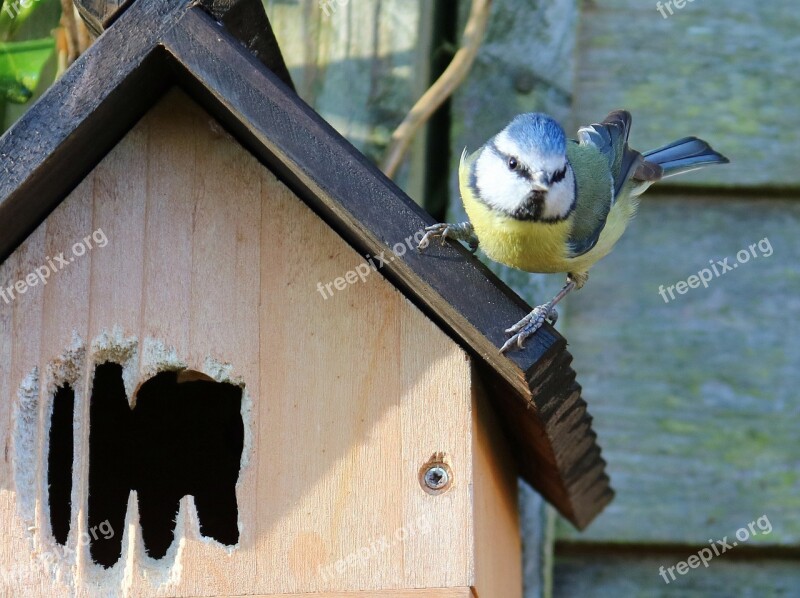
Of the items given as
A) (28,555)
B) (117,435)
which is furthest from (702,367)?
(28,555)

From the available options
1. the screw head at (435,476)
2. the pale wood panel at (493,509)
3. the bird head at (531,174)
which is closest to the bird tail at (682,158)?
the bird head at (531,174)

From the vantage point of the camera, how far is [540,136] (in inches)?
79.3

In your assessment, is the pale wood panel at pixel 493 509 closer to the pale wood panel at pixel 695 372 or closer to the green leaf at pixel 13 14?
the pale wood panel at pixel 695 372

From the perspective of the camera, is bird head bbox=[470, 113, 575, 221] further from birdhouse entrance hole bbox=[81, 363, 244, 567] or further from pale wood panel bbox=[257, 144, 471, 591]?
birdhouse entrance hole bbox=[81, 363, 244, 567]

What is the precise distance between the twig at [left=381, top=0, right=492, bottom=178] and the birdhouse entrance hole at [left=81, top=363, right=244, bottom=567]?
605 millimetres

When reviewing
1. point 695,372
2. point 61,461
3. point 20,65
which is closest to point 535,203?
point 695,372

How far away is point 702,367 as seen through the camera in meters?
2.49

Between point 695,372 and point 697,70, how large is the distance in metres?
0.69

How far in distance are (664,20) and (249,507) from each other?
157cm

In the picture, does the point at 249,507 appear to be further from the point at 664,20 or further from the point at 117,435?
the point at 664,20

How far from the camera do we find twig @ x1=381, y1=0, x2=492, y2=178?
2271 millimetres

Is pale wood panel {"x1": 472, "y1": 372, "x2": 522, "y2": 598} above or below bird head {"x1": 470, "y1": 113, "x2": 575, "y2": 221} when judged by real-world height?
below

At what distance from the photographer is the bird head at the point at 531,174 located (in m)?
2.02

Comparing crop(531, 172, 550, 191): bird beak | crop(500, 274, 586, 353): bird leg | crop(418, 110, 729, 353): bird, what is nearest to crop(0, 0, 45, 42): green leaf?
crop(418, 110, 729, 353): bird
